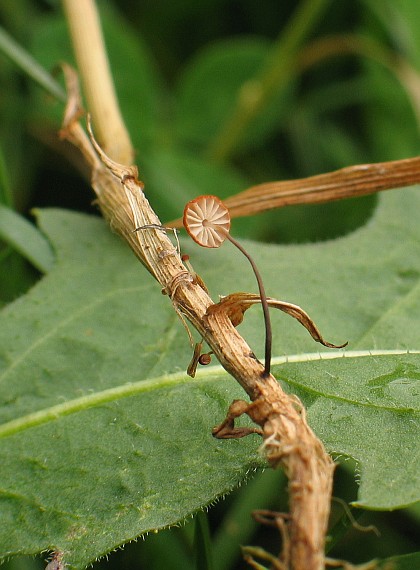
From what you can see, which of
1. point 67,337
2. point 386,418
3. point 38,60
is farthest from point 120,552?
point 38,60

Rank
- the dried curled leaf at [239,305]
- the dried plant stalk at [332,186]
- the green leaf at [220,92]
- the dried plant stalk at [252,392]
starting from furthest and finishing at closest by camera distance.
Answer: the green leaf at [220,92] → the dried plant stalk at [332,186] → the dried curled leaf at [239,305] → the dried plant stalk at [252,392]

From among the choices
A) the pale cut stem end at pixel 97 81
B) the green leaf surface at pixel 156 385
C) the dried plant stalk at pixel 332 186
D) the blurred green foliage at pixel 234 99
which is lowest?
the green leaf surface at pixel 156 385

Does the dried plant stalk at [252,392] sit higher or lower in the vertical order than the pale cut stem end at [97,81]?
lower

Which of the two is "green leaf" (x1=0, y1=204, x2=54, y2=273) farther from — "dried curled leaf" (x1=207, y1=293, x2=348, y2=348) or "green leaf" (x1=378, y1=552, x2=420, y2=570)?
"green leaf" (x1=378, y1=552, x2=420, y2=570)

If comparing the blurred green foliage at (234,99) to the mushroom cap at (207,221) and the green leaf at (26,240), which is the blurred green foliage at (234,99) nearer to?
the green leaf at (26,240)

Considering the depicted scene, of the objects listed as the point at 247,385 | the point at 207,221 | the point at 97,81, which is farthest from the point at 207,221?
the point at 97,81

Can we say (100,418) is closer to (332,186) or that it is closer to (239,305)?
(239,305)

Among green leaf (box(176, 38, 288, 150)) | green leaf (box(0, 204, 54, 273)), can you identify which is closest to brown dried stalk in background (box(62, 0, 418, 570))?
green leaf (box(0, 204, 54, 273))

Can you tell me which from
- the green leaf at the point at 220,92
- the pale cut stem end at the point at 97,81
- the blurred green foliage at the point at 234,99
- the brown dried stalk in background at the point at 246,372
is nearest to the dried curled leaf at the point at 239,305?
the brown dried stalk in background at the point at 246,372

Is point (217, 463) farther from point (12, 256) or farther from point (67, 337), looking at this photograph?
point (12, 256)
